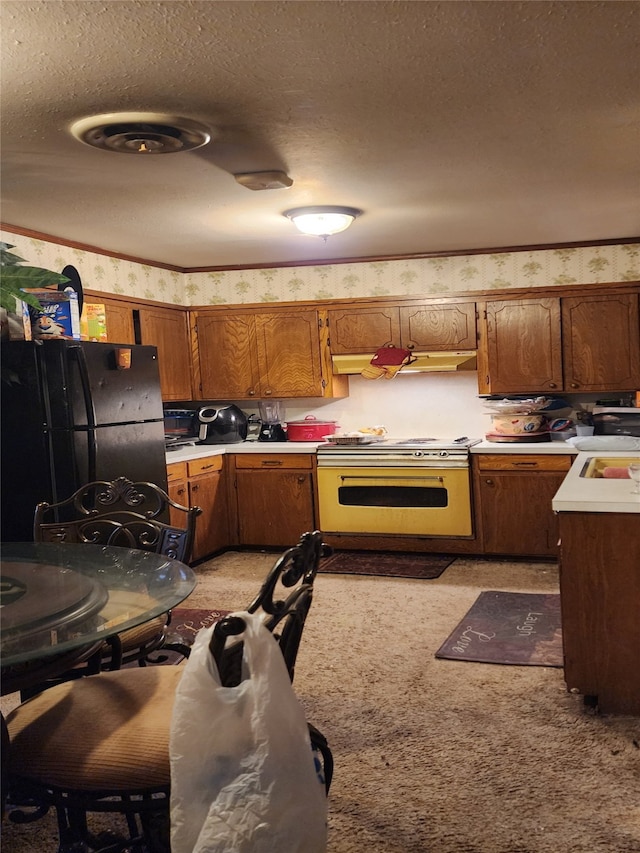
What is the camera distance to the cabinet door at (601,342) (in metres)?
5.30

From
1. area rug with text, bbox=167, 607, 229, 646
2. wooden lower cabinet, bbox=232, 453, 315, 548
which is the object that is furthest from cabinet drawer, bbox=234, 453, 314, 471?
area rug with text, bbox=167, 607, 229, 646

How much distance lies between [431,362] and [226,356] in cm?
158

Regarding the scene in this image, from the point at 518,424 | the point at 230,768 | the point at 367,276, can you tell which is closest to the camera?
the point at 230,768

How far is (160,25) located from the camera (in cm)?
196

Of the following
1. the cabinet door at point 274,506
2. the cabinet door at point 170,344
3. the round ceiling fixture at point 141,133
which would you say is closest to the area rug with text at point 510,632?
the cabinet door at point 274,506

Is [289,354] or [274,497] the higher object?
[289,354]

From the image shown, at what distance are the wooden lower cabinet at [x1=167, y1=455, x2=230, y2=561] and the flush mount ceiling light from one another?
186cm

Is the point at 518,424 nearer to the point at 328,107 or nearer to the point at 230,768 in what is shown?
the point at 328,107

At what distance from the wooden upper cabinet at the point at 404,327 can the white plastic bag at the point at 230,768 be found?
14.5 ft

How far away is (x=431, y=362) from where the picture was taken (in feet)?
18.6

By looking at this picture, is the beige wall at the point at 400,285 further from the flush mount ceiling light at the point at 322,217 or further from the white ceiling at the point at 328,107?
the flush mount ceiling light at the point at 322,217

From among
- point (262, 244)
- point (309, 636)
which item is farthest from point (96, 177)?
point (309, 636)

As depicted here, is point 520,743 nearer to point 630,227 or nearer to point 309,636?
point 309,636

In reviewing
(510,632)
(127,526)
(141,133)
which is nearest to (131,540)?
(127,526)
